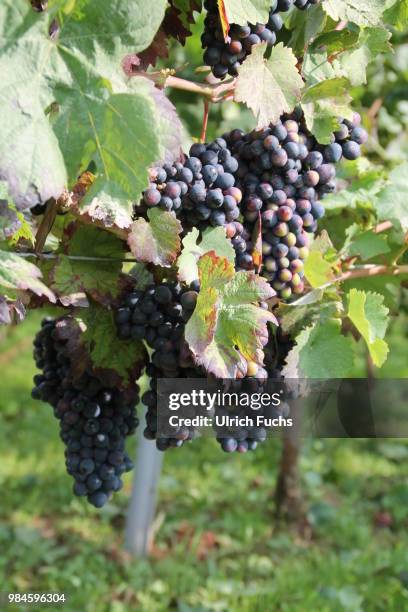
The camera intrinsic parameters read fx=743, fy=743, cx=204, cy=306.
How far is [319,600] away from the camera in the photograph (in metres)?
2.56

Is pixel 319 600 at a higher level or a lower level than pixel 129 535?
lower

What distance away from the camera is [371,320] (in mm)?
1099

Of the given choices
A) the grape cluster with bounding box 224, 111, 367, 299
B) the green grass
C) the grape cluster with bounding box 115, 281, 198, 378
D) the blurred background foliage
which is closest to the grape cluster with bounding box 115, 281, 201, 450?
the grape cluster with bounding box 115, 281, 198, 378

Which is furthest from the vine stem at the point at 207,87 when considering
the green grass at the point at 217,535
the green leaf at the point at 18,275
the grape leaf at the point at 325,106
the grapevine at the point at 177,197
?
the green grass at the point at 217,535

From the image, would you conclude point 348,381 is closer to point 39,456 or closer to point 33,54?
point 33,54

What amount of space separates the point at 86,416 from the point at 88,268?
296 mm

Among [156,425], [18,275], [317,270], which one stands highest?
[317,270]

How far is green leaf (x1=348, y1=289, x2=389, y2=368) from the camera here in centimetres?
107

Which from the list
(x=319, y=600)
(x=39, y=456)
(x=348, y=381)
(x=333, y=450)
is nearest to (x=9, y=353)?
(x=39, y=456)

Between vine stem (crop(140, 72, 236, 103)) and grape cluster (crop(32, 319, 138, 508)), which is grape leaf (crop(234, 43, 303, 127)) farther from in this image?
grape cluster (crop(32, 319, 138, 508))

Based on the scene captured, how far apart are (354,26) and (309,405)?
0.60m

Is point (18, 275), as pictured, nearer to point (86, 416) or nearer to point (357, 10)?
point (86, 416)

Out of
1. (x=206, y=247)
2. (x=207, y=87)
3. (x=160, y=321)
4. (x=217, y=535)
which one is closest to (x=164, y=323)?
(x=160, y=321)

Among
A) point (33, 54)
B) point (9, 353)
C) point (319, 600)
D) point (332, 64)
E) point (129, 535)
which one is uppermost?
point (9, 353)
